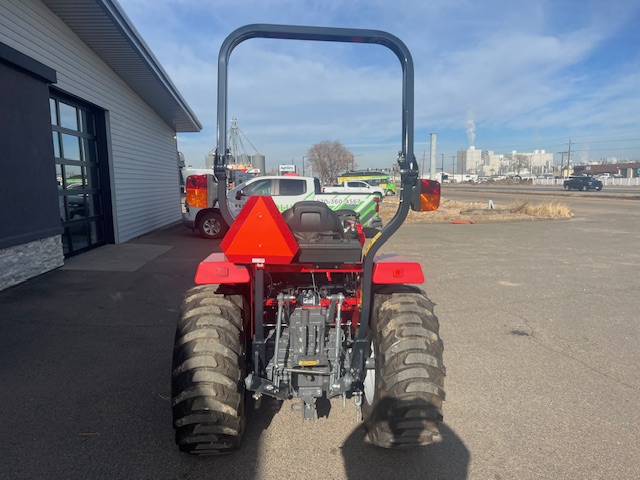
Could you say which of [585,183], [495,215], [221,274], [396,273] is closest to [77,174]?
[221,274]

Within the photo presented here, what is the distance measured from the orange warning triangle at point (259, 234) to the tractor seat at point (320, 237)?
10.0 inches

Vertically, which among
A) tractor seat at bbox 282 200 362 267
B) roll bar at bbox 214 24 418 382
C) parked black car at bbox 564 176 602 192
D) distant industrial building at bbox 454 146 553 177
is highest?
distant industrial building at bbox 454 146 553 177

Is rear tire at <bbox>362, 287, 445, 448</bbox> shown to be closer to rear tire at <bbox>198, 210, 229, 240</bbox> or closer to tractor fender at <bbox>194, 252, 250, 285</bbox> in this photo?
tractor fender at <bbox>194, 252, 250, 285</bbox>

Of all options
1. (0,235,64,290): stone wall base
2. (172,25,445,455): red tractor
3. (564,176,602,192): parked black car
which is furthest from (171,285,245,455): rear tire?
(564,176,602,192): parked black car

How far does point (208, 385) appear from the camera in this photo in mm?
2533

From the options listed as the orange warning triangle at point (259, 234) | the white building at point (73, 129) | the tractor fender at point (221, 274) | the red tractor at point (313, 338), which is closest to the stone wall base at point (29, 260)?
the white building at point (73, 129)

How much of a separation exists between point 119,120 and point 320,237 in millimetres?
10833

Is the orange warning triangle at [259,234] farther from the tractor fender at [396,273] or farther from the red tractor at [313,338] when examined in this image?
the tractor fender at [396,273]

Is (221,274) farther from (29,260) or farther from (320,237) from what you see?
(29,260)

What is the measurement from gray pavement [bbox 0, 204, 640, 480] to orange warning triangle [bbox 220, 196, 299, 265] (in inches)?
54.4

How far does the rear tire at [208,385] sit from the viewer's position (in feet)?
8.30

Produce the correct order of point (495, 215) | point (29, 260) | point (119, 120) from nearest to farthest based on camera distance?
point (29, 260) → point (119, 120) → point (495, 215)

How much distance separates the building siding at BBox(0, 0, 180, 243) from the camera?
7.43 meters

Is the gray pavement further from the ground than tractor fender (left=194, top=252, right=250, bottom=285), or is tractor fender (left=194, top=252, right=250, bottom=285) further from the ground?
tractor fender (left=194, top=252, right=250, bottom=285)
